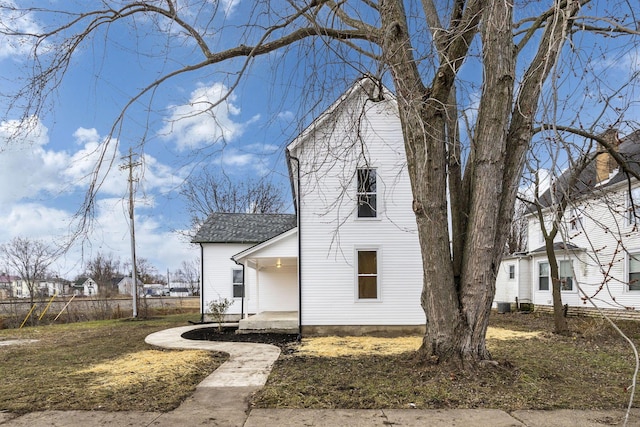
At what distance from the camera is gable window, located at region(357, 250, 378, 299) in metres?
11.4

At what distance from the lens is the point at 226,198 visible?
100 feet

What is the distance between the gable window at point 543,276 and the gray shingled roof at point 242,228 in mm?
12217

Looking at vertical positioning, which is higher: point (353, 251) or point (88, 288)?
point (353, 251)

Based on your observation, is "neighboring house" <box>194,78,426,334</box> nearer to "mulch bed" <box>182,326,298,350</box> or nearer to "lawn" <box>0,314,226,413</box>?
"mulch bed" <box>182,326,298,350</box>

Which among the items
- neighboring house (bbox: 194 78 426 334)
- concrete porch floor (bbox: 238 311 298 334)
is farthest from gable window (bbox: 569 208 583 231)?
concrete porch floor (bbox: 238 311 298 334)

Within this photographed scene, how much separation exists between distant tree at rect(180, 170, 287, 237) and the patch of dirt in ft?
58.8

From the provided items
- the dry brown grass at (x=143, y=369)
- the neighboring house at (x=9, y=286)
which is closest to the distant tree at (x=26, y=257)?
the neighboring house at (x=9, y=286)

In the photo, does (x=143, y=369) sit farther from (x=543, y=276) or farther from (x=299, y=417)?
(x=543, y=276)

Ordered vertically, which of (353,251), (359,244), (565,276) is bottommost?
(565,276)

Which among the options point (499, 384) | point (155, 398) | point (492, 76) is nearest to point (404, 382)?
point (499, 384)

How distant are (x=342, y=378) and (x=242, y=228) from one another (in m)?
11.8

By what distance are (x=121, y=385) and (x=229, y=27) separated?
5591mm

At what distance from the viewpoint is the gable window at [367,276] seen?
1138 centimetres

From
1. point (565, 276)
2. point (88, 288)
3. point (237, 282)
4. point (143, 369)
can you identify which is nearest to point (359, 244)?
point (143, 369)
